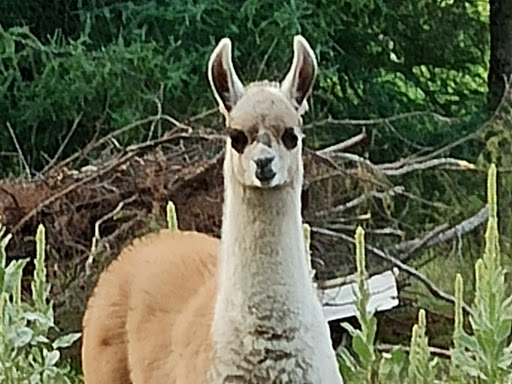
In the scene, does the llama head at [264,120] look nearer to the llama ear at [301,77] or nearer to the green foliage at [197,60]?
the llama ear at [301,77]

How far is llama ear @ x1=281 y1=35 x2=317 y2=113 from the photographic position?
3.21 m

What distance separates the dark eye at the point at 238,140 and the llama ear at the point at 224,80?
0.31ft

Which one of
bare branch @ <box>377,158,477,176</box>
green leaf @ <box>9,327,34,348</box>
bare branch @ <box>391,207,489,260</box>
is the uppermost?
bare branch @ <box>377,158,477,176</box>

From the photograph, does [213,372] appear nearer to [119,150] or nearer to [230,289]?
[230,289]

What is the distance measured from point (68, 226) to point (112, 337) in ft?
5.92

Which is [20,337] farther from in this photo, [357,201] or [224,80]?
[357,201]

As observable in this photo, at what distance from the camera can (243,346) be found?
3156mm

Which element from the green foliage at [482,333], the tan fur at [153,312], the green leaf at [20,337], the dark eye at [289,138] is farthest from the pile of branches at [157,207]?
the dark eye at [289,138]

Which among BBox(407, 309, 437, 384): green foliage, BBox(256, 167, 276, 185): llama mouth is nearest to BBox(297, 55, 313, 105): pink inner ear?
BBox(256, 167, 276, 185): llama mouth

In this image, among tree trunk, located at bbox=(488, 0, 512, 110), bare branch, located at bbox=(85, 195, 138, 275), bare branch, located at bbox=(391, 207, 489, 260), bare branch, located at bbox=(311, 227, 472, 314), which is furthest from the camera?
tree trunk, located at bbox=(488, 0, 512, 110)

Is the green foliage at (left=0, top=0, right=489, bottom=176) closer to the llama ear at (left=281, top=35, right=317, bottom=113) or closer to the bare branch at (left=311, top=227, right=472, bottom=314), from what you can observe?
the bare branch at (left=311, top=227, right=472, bottom=314)

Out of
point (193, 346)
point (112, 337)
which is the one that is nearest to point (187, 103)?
point (112, 337)

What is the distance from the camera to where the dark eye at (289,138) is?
308cm

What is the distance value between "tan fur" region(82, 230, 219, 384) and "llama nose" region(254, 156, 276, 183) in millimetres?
459
